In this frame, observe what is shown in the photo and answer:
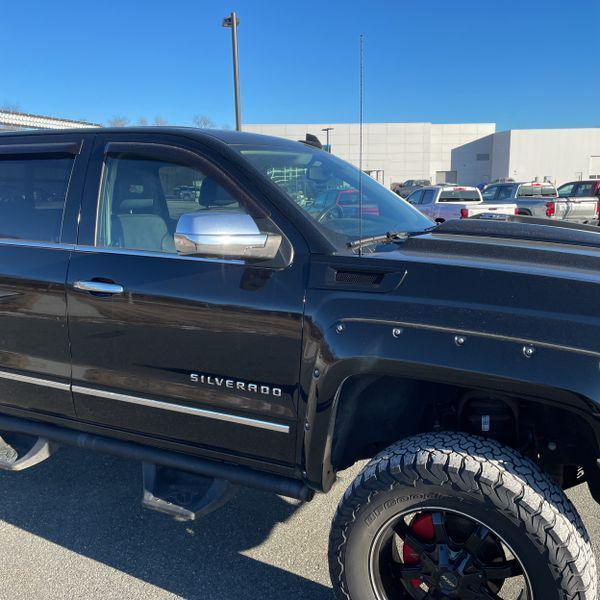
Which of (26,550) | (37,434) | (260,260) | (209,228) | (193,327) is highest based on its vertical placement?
(209,228)

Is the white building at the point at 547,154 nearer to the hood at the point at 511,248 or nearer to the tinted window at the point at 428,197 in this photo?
the tinted window at the point at 428,197

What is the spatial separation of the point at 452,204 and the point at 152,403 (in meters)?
14.0

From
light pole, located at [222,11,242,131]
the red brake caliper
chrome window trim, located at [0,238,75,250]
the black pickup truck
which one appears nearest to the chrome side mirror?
the black pickup truck

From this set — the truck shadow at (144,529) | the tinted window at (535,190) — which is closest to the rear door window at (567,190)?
the tinted window at (535,190)

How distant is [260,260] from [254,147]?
766mm

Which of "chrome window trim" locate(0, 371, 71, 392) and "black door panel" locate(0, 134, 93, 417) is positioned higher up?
"black door panel" locate(0, 134, 93, 417)

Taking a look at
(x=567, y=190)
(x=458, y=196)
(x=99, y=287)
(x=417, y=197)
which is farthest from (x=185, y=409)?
(x=567, y=190)

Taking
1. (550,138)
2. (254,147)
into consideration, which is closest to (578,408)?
(254,147)

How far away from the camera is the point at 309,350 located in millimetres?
1968

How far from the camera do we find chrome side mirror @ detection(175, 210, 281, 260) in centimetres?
196

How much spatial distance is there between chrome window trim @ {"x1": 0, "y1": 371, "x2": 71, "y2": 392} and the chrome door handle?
19.5 inches

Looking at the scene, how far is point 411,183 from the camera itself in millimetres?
52375

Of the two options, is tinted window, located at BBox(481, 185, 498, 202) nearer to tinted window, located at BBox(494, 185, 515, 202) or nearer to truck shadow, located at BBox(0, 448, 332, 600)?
tinted window, located at BBox(494, 185, 515, 202)

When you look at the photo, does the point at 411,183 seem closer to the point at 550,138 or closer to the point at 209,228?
the point at 550,138
